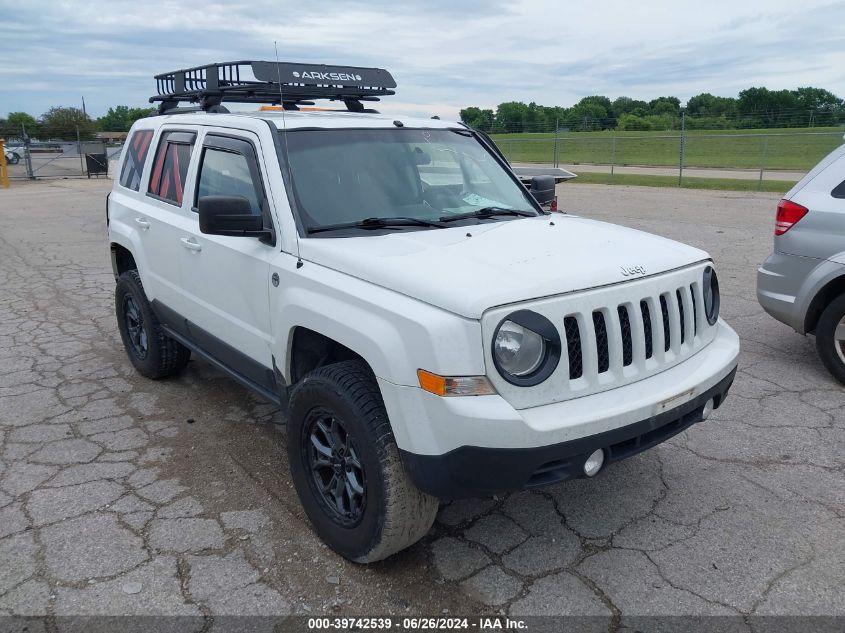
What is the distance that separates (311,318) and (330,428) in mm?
490

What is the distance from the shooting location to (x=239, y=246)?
3.75 metres

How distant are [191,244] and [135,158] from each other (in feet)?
5.27

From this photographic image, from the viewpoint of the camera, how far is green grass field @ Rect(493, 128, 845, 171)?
31.3 meters

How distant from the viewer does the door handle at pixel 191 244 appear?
416 centimetres

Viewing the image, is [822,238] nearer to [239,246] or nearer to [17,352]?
[239,246]

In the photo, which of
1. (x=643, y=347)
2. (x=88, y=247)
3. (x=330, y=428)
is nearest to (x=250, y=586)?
(x=330, y=428)

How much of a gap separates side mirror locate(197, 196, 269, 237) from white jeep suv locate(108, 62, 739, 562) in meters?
0.01

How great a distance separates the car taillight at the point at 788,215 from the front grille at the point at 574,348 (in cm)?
334

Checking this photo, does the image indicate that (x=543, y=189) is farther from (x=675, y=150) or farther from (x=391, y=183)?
(x=675, y=150)

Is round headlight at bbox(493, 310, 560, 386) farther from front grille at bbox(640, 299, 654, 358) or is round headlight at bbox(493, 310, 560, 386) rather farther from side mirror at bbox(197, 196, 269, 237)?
side mirror at bbox(197, 196, 269, 237)

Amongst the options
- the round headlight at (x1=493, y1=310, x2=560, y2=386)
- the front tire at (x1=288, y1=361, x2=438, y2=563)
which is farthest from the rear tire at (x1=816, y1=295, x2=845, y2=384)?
the front tire at (x1=288, y1=361, x2=438, y2=563)

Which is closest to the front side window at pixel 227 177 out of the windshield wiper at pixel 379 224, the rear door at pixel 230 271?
the rear door at pixel 230 271

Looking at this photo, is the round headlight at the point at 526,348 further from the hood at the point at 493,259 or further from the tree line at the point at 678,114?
the tree line at the point at 678,114

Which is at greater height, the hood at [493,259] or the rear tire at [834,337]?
the hood at [493,259]
